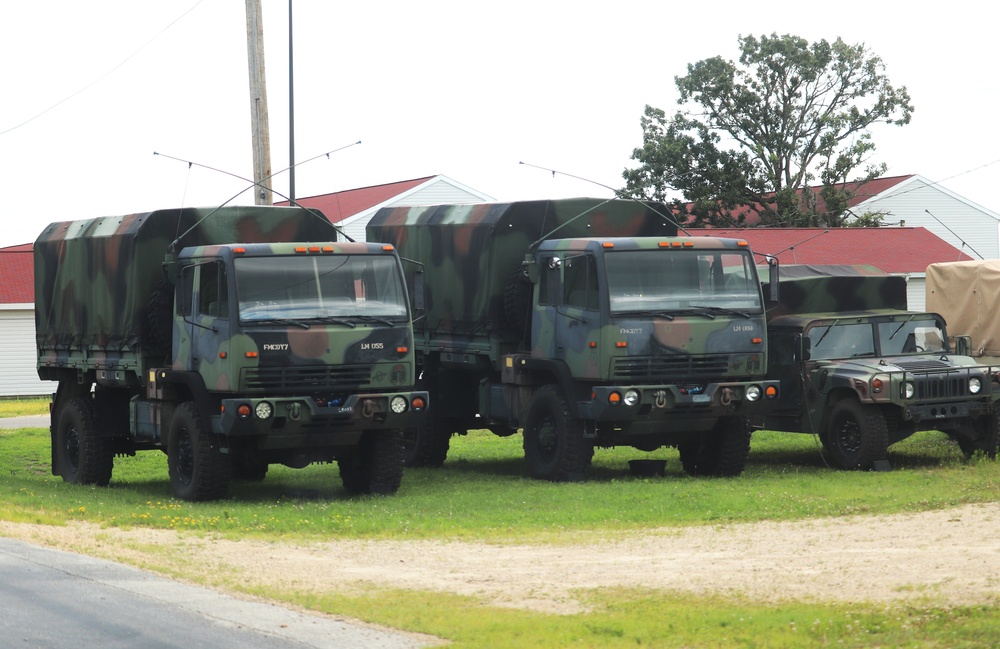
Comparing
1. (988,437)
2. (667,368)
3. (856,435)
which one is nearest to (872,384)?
(856,435)

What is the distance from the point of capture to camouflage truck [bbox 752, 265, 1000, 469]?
1720 cm

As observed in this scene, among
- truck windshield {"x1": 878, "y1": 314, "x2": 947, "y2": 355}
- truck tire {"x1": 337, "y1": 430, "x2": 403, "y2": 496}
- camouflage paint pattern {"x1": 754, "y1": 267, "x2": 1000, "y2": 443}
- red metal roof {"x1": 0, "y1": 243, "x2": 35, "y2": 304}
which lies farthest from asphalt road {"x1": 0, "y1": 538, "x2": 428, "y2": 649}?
red metal roof {"x1": 0, "y1": 243, "x2": 35, "y2": 304}

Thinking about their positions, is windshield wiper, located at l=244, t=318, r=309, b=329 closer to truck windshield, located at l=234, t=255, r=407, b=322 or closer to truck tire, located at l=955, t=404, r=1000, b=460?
truck windshield, located at l=234, t=255, r=407, b=322

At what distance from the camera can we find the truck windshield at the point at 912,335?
18.5 metres

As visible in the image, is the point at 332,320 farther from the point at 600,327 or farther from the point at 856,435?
the point at 856,435

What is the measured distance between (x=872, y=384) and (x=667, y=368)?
8.62 ft

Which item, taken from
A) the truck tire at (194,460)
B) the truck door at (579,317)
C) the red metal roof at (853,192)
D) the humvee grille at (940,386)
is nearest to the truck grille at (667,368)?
the truck door at (579,317)

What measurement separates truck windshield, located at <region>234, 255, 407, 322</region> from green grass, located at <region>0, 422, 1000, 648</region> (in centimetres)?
203

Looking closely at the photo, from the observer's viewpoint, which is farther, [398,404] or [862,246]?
[862,246]

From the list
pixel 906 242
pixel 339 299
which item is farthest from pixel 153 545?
pixel 906 242

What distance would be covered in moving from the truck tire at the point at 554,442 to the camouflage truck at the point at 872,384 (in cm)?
223

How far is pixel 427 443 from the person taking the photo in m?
19.8

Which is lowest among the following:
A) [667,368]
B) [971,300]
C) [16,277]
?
[667,368]

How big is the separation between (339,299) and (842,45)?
43.2m
